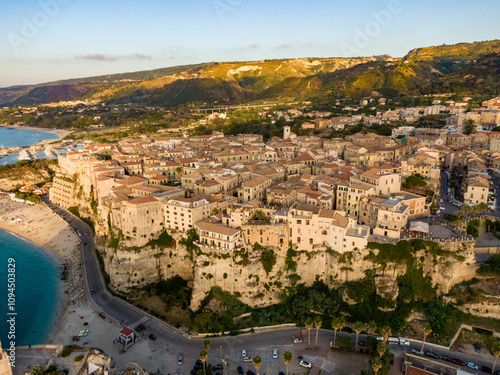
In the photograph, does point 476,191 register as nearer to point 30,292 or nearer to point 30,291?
point 30,292

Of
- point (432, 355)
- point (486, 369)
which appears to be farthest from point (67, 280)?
point (486, 369)

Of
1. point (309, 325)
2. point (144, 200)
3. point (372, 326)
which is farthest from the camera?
point (144, 200)

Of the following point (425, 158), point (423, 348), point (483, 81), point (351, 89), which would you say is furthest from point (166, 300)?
point (351, 89)

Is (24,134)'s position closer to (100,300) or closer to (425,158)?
(100,300)

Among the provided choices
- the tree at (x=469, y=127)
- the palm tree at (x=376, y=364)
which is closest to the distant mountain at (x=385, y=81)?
the tree at (x=469, y=127)

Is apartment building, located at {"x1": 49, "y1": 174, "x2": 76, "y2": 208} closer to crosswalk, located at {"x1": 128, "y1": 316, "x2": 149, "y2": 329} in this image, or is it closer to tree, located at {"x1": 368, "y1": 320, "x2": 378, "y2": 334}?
crosswalk, located at {"x1": 128, "y1": 316, "x2": 149, "y2": 329}

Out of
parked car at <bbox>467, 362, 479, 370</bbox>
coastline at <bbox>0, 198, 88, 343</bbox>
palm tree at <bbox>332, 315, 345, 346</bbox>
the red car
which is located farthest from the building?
parked car at <bbox>467, 362, 479, 370</bbox>

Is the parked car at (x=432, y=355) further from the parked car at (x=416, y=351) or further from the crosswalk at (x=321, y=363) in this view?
the crosswalk at (x=321, y=363)
